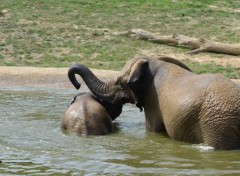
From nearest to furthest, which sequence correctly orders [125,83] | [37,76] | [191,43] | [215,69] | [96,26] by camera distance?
[125,83] < [37,76] < [215,69] < [191,43] < [96,26]

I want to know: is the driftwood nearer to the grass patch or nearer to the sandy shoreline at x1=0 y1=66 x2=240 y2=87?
the grass patch

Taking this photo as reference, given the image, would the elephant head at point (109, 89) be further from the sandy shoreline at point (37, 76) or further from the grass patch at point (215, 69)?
the grass patch at point (215, 69)

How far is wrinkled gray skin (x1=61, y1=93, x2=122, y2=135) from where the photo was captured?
10.6 meters

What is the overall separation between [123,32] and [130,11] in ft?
10.9

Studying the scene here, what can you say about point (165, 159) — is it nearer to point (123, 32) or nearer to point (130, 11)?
point (123, 32)

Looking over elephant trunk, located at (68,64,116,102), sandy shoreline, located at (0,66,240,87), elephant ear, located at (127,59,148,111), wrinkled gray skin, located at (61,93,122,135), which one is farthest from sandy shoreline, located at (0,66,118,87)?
elephant ear, located at (127,59,148,111)

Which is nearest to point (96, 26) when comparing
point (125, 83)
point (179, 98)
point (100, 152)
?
point (125, 83)

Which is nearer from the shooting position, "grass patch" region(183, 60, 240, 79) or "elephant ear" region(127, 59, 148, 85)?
"elephant ear" region(127, 59, 148, 85)

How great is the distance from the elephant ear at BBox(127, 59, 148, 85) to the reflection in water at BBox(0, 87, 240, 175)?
0.81 m

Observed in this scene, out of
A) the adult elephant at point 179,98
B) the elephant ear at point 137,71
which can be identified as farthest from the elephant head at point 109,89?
the elephant ear at point 137,71

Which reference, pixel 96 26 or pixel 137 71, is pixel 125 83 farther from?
pixel 96 26

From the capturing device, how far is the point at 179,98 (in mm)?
9906

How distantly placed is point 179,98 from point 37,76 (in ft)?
24.0

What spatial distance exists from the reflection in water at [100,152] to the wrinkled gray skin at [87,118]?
16 cm
